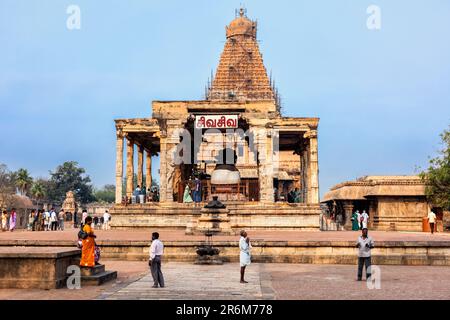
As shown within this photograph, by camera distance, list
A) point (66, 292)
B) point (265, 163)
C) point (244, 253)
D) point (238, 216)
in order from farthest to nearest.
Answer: point (265, 163) < point (238, 216) < point (244, 253) < point (66, 292)

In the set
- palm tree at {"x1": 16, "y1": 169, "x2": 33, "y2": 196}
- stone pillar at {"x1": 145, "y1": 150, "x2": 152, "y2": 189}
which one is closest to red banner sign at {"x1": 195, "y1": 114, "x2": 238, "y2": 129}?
stone pillar at {"x1": 145, "y1": 150, "x2": 152, "y2": 189}

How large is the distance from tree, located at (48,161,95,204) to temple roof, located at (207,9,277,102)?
38263 mm

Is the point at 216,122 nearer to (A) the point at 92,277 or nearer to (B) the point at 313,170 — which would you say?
(B) the point at 313,170

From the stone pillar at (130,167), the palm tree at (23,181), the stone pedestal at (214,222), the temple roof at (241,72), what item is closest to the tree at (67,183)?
the palm tree at (23,181)

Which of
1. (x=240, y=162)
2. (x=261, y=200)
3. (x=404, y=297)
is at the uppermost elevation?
(x=240, y=162)

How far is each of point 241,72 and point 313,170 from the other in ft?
123

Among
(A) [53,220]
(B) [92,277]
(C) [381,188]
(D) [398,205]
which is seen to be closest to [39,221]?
(A) [53,220]

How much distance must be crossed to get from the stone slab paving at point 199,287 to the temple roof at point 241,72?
180ft

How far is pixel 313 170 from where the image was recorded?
38281 millimetres
